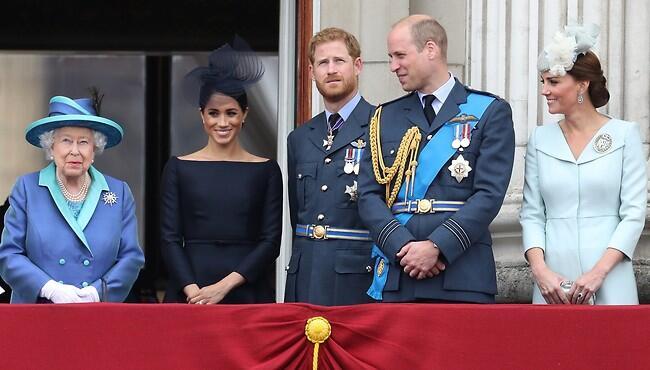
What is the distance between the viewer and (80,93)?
38.8 feet

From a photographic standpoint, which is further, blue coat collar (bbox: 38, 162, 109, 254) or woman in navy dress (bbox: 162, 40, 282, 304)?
woman in navy dress (bbox: 162, 40, 282, 304)

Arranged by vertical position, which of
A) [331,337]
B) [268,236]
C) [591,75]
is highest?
[591,75]

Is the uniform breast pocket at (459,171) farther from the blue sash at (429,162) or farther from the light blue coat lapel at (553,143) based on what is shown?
the light blue coat lapel at (553,143)

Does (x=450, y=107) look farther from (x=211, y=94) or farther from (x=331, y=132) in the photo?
(x=211, y=94)

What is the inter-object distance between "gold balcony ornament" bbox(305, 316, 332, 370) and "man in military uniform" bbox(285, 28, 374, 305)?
2.51ft

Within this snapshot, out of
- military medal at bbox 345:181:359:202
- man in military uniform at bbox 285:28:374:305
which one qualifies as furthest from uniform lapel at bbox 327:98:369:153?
military medal at bbox 345:181:359:202

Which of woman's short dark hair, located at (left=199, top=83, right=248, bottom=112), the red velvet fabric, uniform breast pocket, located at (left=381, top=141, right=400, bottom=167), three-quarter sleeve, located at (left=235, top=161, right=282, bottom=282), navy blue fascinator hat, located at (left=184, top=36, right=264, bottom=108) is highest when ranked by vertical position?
navy blue fascinator hat, located at (left=184, top=36, right=264, bottom=108)

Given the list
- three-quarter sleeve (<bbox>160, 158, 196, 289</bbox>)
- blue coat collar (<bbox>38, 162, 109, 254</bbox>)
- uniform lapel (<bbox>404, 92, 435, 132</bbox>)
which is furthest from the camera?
three-quarter sleeve (<bbox>160, 158, 196, 289</bbox>)

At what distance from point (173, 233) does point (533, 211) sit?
1.40m

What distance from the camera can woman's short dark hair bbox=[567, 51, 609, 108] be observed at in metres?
5.55

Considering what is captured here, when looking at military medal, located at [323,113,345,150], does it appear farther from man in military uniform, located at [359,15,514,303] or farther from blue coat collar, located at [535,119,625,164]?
blue coat collar, located at [535,119,625,164]

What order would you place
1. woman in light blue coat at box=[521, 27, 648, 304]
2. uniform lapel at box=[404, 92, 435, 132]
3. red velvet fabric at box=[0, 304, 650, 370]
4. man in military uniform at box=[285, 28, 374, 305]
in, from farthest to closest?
1. man in military uniform at box=[285, 28, 374, 305]
2. uniform lapel at box=[404, 92, 435, 132]
3. woman in light blue coat at box=[521, 27, 648, 304]
4. red velvet fabric at box=[0, 304, 650, 370]

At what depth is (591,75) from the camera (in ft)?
18.3

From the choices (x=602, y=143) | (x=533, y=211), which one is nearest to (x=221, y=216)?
(x=533, y=211)
